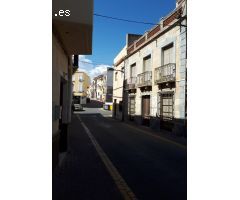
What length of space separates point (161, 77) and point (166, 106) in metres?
2.04

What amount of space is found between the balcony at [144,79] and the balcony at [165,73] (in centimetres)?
137

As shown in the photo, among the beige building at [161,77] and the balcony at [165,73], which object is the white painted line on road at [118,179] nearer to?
the beige building at [161,77]

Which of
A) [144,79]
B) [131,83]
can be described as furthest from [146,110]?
[131,83]

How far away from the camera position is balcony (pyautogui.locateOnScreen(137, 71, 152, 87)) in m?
21.8

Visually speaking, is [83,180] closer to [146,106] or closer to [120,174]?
[120,174]

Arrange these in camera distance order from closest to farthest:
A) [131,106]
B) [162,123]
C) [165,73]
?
[165,73] < [162,123] < [131,106]

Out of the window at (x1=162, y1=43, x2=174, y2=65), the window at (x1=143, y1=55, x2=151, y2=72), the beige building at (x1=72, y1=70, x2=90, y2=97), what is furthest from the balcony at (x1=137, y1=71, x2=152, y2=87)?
the beige building at (x1=72, y1=70, x2=90, y2=97)

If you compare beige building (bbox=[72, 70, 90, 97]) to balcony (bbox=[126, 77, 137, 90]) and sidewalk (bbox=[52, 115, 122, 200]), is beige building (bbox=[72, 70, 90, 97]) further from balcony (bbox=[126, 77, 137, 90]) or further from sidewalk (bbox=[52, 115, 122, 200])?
sidewalk (bbox=[52, 115, 122, 200])

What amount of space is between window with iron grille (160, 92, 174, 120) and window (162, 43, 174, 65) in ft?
7.65

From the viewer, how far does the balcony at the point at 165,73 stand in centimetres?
1756

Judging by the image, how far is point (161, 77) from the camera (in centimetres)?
1909

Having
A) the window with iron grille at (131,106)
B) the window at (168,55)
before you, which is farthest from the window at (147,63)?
the window with iron grille at (131,106)

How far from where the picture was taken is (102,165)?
26.0ft
